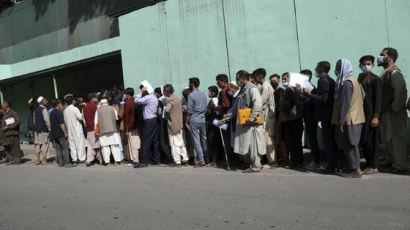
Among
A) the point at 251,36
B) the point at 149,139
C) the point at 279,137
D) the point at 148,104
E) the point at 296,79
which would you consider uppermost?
the point at 251,36

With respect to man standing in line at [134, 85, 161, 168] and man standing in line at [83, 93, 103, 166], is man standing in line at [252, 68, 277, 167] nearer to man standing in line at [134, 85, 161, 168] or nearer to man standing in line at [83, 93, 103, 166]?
man standing in line at [134, 85, 161, 168]

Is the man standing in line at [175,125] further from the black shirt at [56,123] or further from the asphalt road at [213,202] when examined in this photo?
the black shirt at [56,123]

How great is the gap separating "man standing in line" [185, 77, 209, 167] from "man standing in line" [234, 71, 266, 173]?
3.65ft

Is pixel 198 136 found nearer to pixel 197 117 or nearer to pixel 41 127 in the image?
pixel 197 117

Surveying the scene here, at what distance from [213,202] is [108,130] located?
4.75 metres

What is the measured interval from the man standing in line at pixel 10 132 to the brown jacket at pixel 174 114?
18.4ft

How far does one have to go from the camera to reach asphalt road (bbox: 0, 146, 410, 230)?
3937 millimetres

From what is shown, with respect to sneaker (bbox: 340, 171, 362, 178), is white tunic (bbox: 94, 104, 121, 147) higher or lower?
higher

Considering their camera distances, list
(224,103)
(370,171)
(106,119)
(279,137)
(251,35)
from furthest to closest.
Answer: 1. (106,119)
2. (251,35)
3. (224,103)
4. (279,137)
5. (370,171)

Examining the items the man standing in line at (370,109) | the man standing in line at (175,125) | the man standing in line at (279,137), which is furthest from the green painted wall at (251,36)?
the man standing in line at (175,125)

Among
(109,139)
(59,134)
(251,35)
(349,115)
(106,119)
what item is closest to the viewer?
(349,115)

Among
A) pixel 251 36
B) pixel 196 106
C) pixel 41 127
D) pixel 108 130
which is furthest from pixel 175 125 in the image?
pixel 41 127

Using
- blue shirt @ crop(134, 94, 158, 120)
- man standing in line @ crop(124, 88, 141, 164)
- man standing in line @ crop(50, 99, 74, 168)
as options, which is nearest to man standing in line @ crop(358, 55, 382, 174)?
blue shirt @ crop(134, 94, 158, 120)

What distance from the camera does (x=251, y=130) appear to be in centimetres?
655
